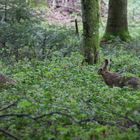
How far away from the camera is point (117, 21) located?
1717cm

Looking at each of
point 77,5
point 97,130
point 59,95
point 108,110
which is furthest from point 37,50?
point 77,5

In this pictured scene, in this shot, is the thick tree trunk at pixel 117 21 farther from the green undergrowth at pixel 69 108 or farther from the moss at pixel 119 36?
the green undergrowth at pixel 69 108

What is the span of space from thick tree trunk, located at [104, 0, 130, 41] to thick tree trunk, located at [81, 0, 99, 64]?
503 cm

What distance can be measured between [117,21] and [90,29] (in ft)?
18.2

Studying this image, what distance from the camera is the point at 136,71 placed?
10.5 m

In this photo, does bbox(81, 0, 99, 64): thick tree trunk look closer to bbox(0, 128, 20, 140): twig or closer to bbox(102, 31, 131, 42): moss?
bbox(102, 31, 131, 42): moss

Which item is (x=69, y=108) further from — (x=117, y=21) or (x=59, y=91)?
(x=117, y=21)

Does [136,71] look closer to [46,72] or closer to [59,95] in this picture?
[46,72]

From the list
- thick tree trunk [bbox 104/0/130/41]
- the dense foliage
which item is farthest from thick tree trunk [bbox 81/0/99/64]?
thick tree trunk [bbox 104/0/130/41]

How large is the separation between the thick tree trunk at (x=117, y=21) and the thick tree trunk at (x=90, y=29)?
5.03 meters

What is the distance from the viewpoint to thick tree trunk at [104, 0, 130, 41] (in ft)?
55.6

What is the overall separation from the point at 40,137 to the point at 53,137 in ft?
0.44

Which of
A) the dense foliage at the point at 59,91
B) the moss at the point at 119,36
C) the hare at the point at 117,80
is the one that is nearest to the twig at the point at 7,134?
the dense foliage at the point at 59,91

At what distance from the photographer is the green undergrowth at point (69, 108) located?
13.2 ft
